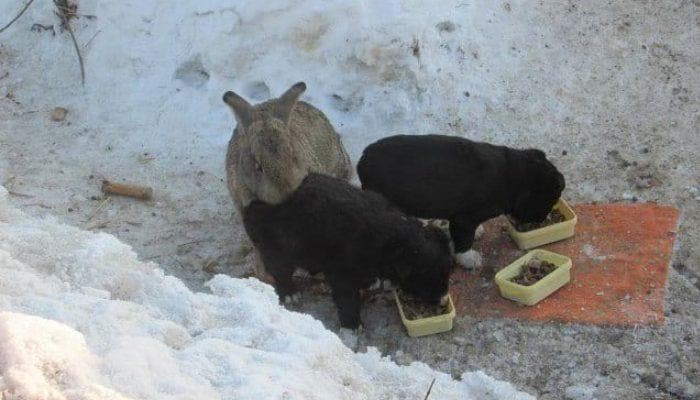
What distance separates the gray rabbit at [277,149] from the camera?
5.80 m

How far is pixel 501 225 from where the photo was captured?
7.00 metres

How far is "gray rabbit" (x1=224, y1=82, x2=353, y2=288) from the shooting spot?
580cm

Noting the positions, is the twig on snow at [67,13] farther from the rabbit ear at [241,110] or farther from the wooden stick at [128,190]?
the rabbit ear at [241,110]

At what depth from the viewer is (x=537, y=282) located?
6.01 metres

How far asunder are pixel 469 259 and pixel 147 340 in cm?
352

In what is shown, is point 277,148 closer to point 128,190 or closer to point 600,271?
point 128,190

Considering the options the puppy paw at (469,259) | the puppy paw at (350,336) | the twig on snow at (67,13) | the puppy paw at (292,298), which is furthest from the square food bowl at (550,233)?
the twig on snow at (67,13)

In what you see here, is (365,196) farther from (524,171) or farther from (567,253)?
(567,253)

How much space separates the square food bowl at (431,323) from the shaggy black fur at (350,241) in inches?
5.4

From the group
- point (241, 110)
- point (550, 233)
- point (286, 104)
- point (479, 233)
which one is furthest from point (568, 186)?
point (241, 110)

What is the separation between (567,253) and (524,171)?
746 mm

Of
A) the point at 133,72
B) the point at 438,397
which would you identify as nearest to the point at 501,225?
the point at 438,397

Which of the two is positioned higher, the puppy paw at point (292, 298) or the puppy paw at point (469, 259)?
the puppy paw at point (469, 259)

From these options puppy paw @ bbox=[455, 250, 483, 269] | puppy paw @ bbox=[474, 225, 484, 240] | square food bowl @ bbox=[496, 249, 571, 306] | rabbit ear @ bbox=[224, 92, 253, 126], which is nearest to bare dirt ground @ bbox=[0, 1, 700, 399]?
square food bowl @ bbox=[496, 249, 571, 306]
